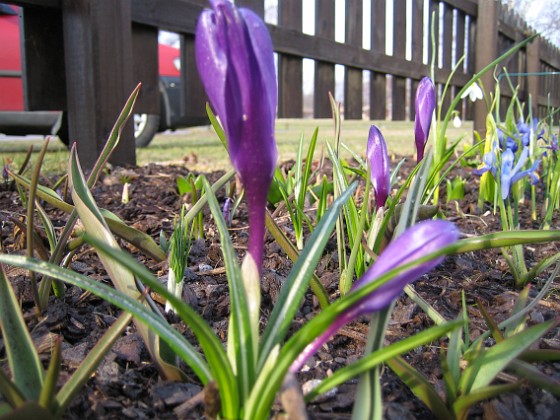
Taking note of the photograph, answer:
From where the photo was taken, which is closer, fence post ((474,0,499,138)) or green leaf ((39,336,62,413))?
green leaf ((39,336,62,413))

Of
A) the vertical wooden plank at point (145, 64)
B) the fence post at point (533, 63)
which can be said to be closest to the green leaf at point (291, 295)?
the vertical wooden plank at point (145, 64)

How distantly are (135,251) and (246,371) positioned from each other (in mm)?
854

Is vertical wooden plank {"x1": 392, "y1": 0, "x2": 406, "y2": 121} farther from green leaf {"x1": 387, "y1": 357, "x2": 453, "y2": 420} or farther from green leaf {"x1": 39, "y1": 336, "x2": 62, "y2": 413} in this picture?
green leaf {"x1": 39, "y1": 336, "x2": 62, "y2": 413}

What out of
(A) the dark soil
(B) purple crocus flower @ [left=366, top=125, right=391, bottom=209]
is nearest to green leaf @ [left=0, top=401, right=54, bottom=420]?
(A) the dark soil

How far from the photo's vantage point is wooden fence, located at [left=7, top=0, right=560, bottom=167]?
2676 millimetres

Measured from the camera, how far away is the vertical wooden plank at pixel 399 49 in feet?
16.1

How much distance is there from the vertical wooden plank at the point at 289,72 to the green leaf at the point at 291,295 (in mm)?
3297

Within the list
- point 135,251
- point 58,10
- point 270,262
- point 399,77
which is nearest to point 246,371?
point 270,262

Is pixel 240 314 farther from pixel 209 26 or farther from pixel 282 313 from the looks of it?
pixel 209 26

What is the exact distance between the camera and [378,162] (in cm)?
91

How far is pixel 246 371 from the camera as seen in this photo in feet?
1.77

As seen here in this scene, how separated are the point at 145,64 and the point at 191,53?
14.4 inches

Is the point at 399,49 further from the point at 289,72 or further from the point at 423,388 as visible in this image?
the point at 423,388

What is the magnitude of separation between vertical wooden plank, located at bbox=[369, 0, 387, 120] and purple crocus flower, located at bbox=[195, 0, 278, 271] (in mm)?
4124
